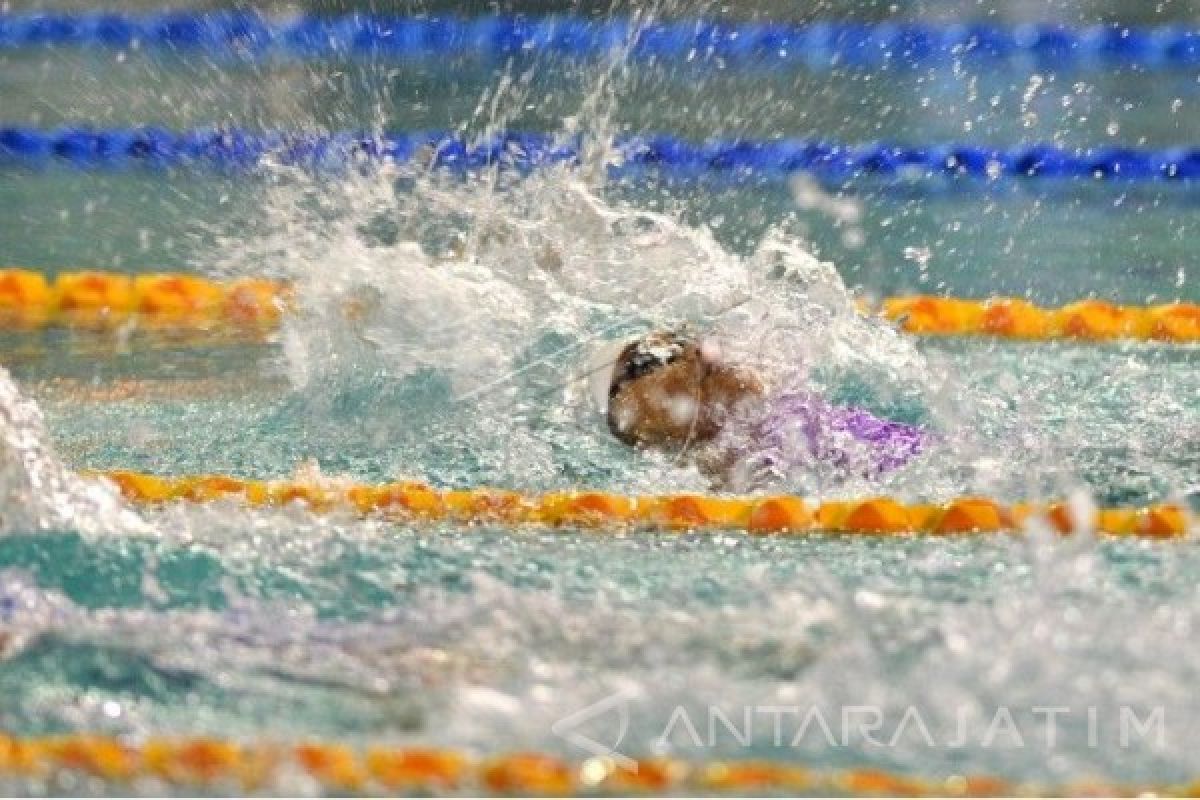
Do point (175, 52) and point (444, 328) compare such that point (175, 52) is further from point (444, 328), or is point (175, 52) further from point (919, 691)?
point (919, 691)

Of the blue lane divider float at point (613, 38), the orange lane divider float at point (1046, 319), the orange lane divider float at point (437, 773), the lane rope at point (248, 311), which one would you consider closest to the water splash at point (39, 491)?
the orange lane divider float at point (437, 773)

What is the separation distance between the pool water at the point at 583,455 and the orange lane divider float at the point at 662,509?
0.17ft

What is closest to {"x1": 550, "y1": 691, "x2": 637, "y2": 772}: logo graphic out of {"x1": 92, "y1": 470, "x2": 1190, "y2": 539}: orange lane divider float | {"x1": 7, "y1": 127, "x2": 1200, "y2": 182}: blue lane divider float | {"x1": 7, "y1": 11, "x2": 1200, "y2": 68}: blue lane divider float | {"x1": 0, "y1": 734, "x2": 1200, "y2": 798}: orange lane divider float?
{"x1": 0, "y1": 734, "x2": 1200, "y2": 798}: orange lane divider float

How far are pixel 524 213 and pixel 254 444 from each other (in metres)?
0.68

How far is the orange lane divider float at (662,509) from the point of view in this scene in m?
2.41

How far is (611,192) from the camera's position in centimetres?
434

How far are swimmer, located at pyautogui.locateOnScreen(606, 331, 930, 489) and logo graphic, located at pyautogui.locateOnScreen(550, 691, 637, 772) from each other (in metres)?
0.84

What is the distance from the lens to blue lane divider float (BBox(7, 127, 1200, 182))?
454 cm

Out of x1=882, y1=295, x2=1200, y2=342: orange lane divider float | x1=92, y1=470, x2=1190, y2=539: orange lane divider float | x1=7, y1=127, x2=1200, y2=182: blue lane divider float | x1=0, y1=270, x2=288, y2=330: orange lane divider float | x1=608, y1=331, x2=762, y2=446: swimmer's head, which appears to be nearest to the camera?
x1=92, y1=470, x2=1190, y2=539: orange lane divider float

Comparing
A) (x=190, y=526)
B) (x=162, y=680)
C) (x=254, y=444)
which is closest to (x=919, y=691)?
(x=162, y=680)

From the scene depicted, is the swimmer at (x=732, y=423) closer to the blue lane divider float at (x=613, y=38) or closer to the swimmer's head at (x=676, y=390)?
the swimmer's head at (x=676, y=390)

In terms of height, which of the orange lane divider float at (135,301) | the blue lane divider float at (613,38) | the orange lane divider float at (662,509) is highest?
the blue lane divider float at (613,38)

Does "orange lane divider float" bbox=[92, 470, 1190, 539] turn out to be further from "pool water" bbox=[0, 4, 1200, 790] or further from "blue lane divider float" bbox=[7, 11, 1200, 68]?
"blue lane divider float" bbox=[7, 11, 1200, 68]

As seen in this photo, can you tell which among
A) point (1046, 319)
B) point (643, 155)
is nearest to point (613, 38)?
point (643, 155)
